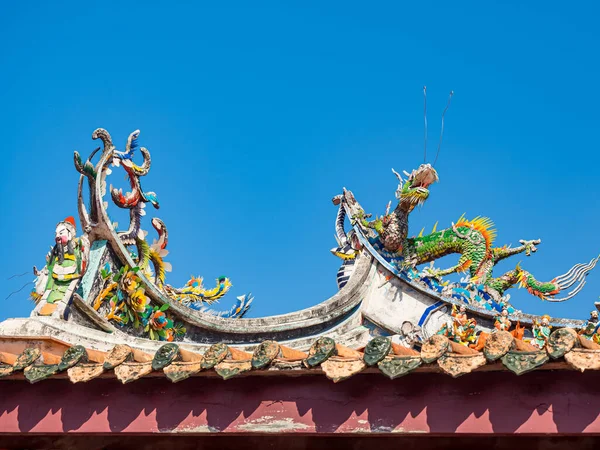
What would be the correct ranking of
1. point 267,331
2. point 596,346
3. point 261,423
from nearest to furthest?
point 596,346 < point 261,423 < point 267,331

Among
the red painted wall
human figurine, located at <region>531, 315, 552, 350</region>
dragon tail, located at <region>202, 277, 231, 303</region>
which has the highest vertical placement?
dragon tail, located at <region>202, 277, 231, 303</region>

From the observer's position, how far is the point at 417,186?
887 centimetres

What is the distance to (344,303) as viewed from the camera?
28.3 feet

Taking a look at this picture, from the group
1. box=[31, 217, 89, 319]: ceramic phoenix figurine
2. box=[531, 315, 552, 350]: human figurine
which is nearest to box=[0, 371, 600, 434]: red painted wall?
box=[31, 217, 89, 319]: ceramic phoenix figurine

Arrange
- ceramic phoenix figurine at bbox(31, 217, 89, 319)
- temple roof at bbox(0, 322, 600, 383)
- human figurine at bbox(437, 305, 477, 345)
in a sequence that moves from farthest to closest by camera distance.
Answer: human figurine at bbox(437, 305, 477, 345) → ceramic phoenix figurine at bbox(31, 217, 89, 319) → temple roof at bbox(0, 322, 600, 383)

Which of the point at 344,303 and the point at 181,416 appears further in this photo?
the point at 344,303

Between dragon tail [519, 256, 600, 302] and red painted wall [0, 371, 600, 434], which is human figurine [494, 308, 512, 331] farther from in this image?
red painted wall [0, 371, 600, 434]

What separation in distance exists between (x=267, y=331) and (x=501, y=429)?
4958 mm

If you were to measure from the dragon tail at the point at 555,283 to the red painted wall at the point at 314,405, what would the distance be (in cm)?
555

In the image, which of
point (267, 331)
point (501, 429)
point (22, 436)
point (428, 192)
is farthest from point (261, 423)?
point (428, 192)

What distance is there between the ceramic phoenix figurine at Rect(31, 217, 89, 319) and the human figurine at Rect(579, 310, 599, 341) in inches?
178

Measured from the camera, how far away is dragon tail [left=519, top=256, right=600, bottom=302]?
9031 millimetres

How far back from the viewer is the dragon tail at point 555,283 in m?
9.03

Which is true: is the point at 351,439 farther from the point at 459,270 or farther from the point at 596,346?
the point at 459,270
